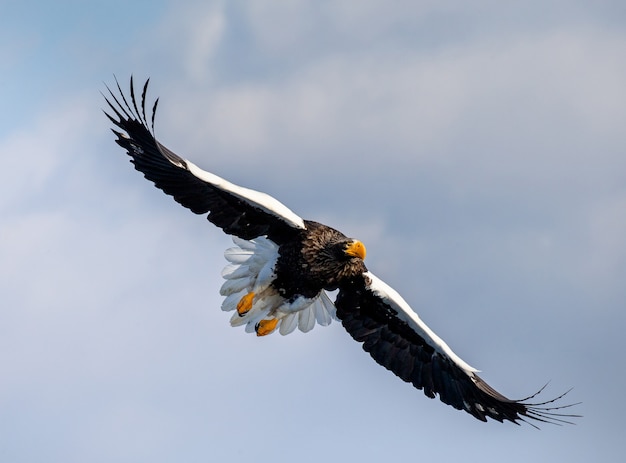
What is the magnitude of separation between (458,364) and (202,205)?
10.4 ft

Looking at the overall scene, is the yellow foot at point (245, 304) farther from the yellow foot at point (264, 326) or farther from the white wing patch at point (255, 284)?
the yellow foot at point (264, 326)

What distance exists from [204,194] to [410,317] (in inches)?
101

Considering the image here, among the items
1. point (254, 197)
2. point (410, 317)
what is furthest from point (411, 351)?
point (254, 197)

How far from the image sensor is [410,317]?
1719cm

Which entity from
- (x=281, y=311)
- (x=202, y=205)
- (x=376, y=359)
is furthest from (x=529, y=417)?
(x=202, y=205)

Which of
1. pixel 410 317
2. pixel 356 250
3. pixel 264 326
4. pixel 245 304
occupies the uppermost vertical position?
pixel 410 317

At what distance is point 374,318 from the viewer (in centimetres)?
1739

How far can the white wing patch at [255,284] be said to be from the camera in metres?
16.8

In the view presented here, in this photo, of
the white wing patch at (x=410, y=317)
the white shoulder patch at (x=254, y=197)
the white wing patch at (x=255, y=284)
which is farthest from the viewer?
the white wing patch at (x=410, y=317)

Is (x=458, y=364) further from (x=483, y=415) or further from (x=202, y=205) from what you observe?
(x=202, y=205)

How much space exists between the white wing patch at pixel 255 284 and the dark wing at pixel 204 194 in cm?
30

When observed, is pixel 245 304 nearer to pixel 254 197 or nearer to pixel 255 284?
pixel 255 284

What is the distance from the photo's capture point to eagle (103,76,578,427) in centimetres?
1634

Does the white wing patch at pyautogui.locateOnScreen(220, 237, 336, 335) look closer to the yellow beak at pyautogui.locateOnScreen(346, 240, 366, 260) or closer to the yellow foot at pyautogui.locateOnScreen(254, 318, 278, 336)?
the yellow foot at pyautogui.locateOnScreen(254, 318, 278, 336)
